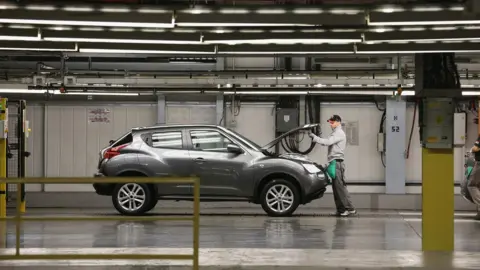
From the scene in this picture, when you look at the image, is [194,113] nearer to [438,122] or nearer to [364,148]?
[364,148]

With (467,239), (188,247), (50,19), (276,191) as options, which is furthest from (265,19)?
(276,191)

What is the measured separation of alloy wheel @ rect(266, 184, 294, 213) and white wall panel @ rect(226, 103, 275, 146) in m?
4.26

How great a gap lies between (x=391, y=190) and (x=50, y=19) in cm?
1206

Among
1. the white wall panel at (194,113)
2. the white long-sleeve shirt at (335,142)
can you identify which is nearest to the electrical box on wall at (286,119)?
the white wall panel at (194,113)

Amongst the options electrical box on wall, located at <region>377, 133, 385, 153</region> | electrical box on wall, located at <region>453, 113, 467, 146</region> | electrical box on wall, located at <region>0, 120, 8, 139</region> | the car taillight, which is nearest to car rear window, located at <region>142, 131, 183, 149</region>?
the car taillight

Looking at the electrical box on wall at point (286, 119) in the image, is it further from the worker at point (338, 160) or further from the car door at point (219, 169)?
the car door at point (219, 169)

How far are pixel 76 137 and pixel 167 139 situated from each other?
4.87 meters

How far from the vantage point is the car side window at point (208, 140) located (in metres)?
15.2

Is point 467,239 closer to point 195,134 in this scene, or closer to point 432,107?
point 432,107

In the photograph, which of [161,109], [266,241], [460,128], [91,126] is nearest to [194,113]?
[161,109]

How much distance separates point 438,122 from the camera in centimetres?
1002

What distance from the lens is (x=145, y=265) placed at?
9070 millimetres

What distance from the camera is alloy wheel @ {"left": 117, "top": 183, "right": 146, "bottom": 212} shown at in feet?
49.1

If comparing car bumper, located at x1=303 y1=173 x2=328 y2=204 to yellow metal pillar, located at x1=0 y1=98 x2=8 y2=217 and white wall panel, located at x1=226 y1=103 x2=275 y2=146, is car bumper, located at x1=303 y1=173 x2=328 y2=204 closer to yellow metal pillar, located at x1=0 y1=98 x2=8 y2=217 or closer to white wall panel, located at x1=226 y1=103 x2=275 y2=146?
white wall panel, located at x1=226 y1=103 x2=275 y2=146
